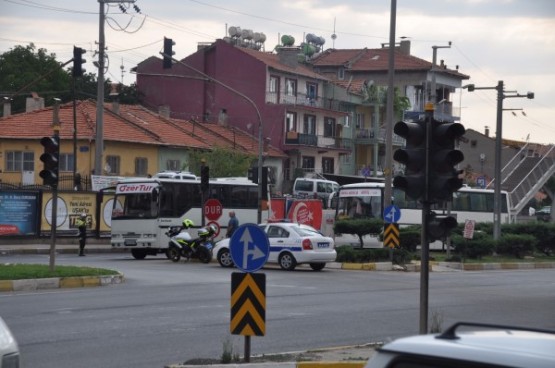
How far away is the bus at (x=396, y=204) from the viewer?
4934 cm

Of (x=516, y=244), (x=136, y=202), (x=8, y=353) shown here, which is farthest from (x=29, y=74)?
(x=8, y=353)

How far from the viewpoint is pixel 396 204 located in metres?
51.7

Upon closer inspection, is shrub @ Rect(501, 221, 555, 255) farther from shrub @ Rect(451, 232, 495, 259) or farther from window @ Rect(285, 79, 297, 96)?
window @ Rect(285, 79, 297, 96)

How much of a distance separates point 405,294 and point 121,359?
12669mm

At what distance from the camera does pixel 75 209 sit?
1841 inches

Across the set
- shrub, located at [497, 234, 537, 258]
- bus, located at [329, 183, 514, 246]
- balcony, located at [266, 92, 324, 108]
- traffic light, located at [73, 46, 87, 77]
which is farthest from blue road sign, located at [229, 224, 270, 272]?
balcony, located at [266, 92, 324, 108]

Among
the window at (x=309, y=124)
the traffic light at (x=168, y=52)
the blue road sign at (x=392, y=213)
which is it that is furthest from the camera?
the window at (x=309, y=124)

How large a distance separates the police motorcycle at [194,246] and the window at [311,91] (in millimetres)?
43747

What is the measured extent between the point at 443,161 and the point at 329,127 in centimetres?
6900

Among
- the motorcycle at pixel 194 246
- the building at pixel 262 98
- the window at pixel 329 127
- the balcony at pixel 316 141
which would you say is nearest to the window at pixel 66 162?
the building at pixel 262 98

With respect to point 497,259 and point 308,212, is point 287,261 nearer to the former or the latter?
point 497,259

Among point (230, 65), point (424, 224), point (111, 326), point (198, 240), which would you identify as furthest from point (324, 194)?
point (424, 224)

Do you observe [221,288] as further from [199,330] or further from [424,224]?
[424,224]

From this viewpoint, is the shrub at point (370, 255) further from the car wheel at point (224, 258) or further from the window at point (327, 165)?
the window at point (327, 165)
